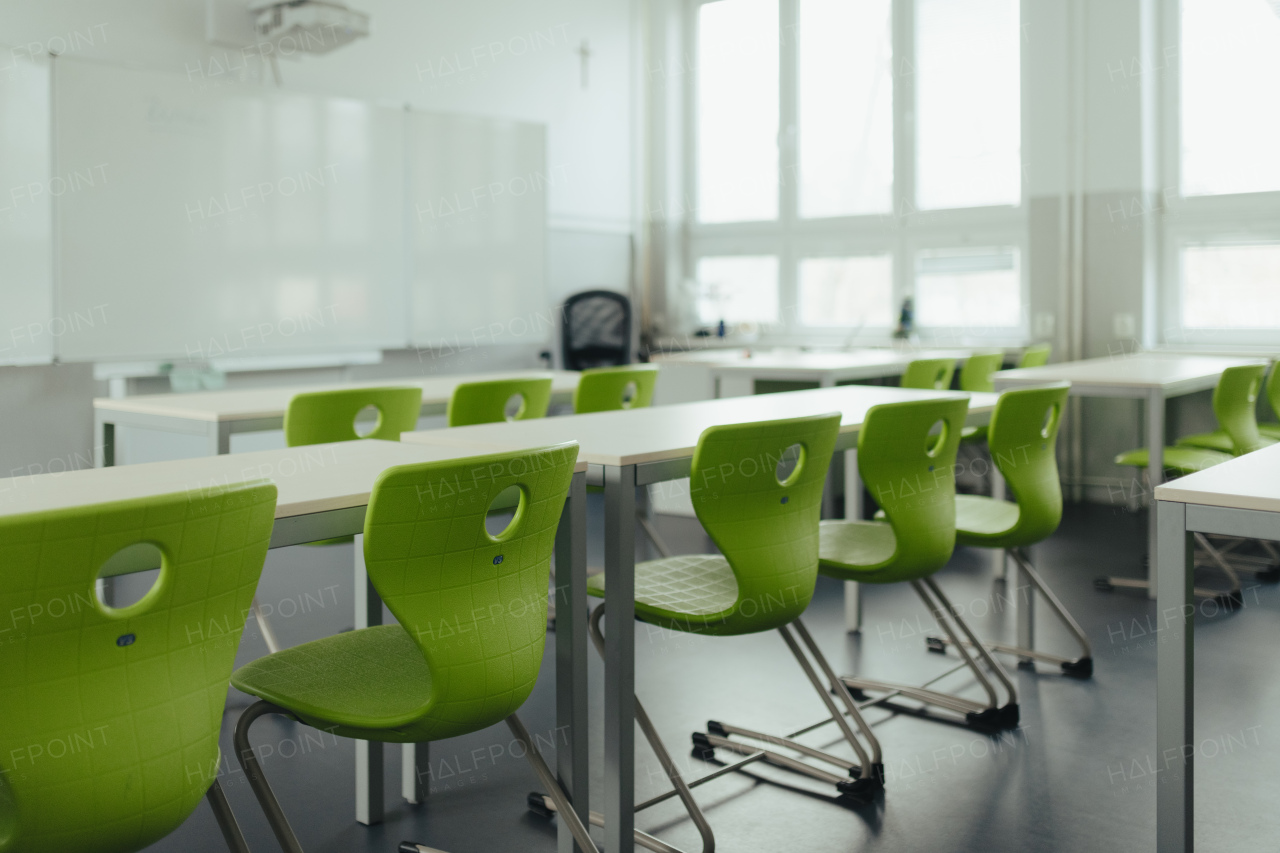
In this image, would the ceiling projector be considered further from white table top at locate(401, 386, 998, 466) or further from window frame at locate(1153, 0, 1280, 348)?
window frame at locate(1153, 0, 1280, 348)

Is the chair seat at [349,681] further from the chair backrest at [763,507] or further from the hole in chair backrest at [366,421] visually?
the hole in chair backrest at [366,421]

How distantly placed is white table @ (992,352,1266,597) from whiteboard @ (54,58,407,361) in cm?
339

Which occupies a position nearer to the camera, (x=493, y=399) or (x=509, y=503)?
(x=509, y=503)

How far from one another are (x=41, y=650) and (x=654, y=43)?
24.6 ft

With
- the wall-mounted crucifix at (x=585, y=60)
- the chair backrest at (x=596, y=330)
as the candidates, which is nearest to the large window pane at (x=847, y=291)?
the chair backrest at (x=596, y=330)

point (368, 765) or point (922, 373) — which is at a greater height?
point (922, 373)

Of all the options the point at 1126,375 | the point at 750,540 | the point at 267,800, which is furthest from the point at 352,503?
the point at 1126,375

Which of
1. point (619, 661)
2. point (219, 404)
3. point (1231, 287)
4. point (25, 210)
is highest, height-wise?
point (25, 210)

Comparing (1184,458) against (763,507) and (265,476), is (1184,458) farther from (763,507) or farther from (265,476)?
(265,476)

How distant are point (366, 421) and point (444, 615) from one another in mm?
3035

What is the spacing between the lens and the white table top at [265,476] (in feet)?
5.16

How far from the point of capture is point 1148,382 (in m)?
3.82

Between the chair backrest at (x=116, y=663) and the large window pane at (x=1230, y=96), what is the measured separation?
5.98 meters

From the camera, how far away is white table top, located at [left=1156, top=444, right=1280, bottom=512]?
60.4 inches
